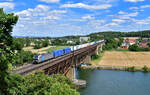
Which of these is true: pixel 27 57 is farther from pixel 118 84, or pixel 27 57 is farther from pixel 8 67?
pixel 8 67

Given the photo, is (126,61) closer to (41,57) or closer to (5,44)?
(41,57)

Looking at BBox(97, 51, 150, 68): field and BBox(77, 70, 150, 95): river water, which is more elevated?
BBox(97, 51, 150, 68): field

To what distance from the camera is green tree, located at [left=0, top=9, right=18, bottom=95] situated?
13133 mm

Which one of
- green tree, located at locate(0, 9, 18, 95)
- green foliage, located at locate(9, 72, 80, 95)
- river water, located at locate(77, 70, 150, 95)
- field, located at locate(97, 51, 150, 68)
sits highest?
green tree, located at locate(0, 9, 18, 95)

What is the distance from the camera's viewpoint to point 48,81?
16875 mm

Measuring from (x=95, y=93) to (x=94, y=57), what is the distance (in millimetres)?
49679

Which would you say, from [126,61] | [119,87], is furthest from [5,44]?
[126,61]

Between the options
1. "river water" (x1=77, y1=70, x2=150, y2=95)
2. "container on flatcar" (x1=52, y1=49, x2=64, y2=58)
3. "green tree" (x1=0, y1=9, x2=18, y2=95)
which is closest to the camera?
"green tree" (x1=0, y1=9, x2=18, y2=95)

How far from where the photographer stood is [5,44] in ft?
46.8

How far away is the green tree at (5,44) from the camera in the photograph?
13133mm

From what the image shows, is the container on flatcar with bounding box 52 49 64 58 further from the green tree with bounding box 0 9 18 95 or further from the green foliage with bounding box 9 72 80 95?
the green tree with bounding box 0 9 18 95

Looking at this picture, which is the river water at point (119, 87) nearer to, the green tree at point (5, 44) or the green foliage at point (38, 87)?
the green foliage at point (38, 87)

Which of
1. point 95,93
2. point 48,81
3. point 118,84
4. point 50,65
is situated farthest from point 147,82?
point 48,81

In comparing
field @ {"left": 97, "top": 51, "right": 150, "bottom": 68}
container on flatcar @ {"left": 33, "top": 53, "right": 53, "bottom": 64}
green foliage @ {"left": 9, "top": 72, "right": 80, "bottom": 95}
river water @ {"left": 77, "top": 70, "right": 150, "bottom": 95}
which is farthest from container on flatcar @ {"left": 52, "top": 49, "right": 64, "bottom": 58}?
green foliage @ {"left": 9, "top": 72, "right": 80, "bottom": 95}
